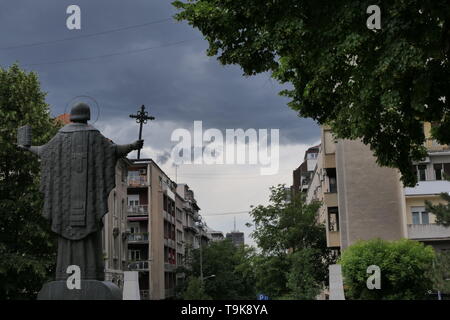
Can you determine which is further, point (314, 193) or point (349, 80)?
point (314, 193)

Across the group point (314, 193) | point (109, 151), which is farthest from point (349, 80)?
point (314, 193)

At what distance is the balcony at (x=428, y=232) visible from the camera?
39.2 meters

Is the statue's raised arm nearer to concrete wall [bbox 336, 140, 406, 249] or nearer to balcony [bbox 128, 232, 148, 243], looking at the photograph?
concrete wall [bbox 336, 140, 406, 249]

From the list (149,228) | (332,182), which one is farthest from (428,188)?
(149,228)

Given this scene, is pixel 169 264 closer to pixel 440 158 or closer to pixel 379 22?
pixel 440 158

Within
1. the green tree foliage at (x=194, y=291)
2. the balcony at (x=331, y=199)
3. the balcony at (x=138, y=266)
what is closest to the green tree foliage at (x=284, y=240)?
the balcony at (x=331, y=199)

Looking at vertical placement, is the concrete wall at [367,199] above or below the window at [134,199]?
below

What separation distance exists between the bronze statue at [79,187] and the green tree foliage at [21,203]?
1415 cm

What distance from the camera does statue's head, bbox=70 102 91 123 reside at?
990 centimetres

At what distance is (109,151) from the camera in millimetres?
9711

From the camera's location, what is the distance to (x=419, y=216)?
4056cm

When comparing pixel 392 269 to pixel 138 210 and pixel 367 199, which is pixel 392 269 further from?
pixel 138 210

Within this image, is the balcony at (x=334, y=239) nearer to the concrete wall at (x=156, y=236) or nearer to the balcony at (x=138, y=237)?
the concrete wall at (x=156, y=236)
